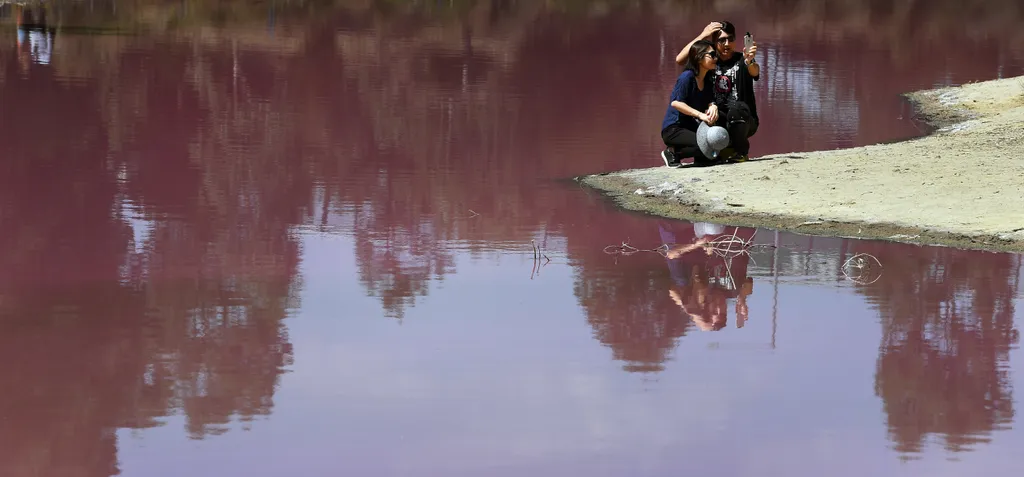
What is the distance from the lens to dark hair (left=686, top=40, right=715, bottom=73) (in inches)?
534

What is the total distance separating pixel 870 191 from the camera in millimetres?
12188

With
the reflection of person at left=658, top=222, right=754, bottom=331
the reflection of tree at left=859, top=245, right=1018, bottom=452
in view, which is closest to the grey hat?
the reflection of person at left=658, top=222, right=754, bottom=331

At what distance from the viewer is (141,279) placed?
30.0 feet

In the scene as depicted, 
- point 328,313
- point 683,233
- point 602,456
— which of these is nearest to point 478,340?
point 328,313

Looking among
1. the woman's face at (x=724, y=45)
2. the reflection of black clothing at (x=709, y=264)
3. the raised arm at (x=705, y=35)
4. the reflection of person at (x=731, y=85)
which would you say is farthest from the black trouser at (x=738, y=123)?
the reflection of black clothing at (x=709, y=264)

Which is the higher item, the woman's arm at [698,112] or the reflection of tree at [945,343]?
the woman's arm at [698,112]

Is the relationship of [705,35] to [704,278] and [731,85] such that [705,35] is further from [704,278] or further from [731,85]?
[704,278]

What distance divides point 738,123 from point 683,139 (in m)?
0.53

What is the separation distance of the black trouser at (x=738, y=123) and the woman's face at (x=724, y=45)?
1.49ft

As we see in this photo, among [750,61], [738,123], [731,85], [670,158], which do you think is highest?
[750,61]

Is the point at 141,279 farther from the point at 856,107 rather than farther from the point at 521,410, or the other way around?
the point at 856,107

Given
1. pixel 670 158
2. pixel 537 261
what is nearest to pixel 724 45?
pixel 670 158

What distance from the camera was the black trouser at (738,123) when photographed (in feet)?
44.7

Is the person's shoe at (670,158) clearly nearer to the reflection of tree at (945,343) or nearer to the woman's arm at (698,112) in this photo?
the woman's arm at (698,112)
